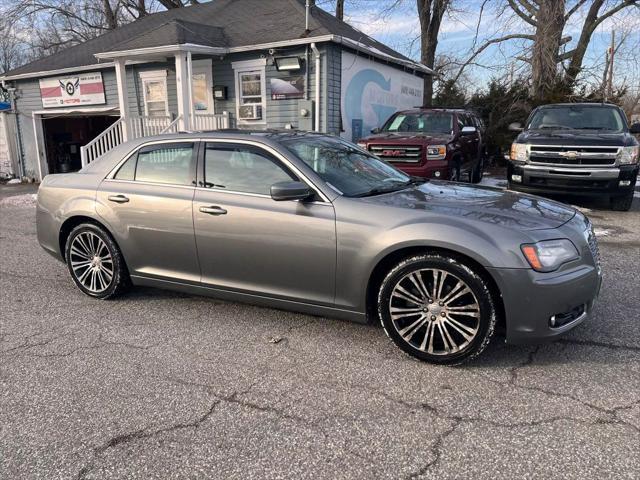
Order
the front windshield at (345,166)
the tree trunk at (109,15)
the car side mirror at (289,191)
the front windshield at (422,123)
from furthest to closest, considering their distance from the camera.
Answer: the tree trunk at (109,15) → the front windshield at (422,123) → the front windshield at (345,166) → the car side mirror at (289,191)

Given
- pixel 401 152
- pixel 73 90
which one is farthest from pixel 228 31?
pixel 401 152

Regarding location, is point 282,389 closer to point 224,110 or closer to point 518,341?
point 518,341

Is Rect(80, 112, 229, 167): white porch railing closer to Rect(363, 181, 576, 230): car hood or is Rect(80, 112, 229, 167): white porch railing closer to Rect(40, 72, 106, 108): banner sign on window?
Rect(40, 72, 106, 108): banner sign on window

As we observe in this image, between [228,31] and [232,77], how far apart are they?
1508 mm

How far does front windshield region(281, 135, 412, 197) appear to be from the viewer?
147 inches

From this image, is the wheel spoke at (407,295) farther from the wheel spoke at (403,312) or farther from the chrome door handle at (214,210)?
the chrome door handle at (214,210)

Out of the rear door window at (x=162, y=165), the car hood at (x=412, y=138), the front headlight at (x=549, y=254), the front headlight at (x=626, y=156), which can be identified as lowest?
the front headlight at (x=549, y=254)

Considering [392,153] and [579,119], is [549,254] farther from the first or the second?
[579,119]

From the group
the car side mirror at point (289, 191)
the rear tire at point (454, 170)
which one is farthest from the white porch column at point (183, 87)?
the car side mirror at point (289, 191)

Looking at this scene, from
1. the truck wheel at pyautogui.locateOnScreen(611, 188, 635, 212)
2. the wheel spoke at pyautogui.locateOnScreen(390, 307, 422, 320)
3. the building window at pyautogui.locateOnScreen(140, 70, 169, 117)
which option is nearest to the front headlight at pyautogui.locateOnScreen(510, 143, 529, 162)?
the truck wheel at pyautogui.locateOnScreen(611, 188, 635, 212)

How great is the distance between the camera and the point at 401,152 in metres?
9.27

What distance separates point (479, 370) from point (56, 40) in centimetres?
3574

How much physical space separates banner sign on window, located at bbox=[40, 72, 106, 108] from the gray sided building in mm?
34

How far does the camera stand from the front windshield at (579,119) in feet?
29.8
